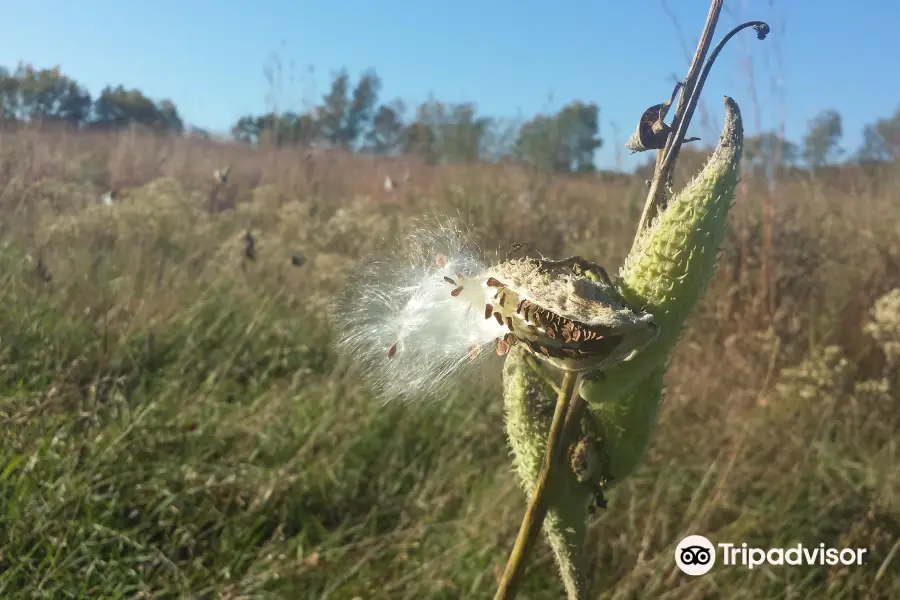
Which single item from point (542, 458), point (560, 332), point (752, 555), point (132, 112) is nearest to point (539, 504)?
point (542, 458)

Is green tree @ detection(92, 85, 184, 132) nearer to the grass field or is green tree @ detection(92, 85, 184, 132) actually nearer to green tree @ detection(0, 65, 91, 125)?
green tree @ detection(0, 65, 91, 125)

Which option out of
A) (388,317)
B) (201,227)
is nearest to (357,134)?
(201,227)

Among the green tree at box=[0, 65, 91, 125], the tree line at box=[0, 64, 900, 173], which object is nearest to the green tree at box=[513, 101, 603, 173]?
the tree line at box=[0, 64, 900, 173]

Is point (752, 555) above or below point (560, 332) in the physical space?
below

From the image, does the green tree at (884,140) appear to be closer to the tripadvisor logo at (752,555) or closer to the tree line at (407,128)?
the tree line at (407,128)

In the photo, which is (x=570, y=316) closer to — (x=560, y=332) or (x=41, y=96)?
(x=560, y=332)

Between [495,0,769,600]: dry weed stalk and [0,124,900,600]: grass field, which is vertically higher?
[495,0,769,600]: dry weed stalk
